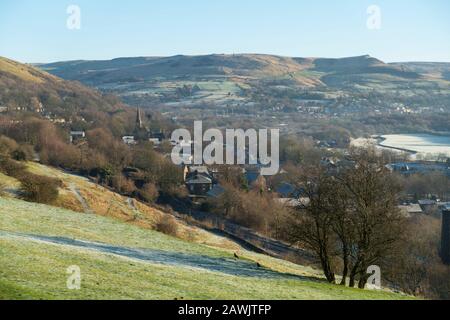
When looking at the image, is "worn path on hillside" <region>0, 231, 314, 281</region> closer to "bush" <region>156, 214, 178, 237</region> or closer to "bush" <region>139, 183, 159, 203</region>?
"bush" <region>156, 214, 178, 237</region>

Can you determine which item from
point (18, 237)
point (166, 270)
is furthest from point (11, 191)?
point (166, 270)

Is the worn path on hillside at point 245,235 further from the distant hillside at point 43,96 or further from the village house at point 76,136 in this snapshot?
the distant hillside at point 43,96

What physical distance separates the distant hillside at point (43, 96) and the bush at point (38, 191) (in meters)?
72.7

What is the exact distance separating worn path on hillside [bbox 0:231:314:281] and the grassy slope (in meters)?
0.83

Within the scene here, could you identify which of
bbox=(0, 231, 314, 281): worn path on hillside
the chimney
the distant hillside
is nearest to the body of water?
the chimney

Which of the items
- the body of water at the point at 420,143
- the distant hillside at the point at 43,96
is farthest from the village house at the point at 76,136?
the body of water at the point at 420,143

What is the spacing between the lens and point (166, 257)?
24438mm

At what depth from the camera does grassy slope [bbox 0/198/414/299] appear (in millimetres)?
15586

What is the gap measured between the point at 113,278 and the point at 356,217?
11.5 m

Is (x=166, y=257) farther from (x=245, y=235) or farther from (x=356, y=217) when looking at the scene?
(x=245, y=235)

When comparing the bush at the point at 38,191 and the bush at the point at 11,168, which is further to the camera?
the bush at the point at 11,168

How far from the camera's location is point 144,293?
16.0 metres

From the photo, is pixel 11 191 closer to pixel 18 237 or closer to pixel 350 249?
pixel 18 237

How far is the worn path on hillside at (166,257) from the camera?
2283cm
